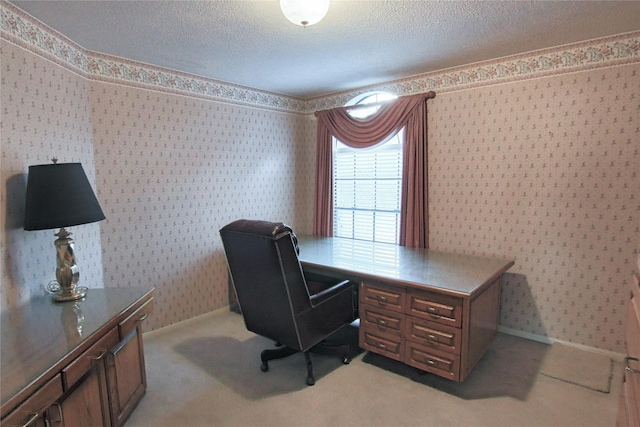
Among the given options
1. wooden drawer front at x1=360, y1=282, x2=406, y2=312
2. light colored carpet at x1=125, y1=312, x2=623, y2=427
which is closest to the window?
wooden drawer front at x1=360, y1=282, x2=406, y2=312

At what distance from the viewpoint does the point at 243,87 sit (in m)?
3.67

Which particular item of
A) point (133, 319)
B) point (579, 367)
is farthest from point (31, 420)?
point (579, 367)

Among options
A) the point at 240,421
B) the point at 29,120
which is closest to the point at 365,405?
the point at 240,421

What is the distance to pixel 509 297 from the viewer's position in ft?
10.0

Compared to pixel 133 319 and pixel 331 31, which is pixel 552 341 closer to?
pixel 331 31

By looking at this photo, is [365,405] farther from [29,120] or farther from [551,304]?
[29,120]

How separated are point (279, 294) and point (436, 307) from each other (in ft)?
3.29

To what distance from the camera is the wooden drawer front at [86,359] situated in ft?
4.65

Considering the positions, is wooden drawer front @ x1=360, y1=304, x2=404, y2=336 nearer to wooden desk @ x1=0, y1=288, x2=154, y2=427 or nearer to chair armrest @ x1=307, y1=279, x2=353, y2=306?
chair armrest @ x1=307, y1=279, x2=353, y2=306

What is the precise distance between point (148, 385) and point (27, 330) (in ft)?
3.32

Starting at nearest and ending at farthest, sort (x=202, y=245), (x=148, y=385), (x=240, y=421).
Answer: (x=240, y=421)
(x=148, y=385)
(x=202, y=245)

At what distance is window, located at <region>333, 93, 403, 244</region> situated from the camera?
3.74 meters

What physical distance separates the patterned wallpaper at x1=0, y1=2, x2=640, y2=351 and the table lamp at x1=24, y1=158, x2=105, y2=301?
0.61 feet

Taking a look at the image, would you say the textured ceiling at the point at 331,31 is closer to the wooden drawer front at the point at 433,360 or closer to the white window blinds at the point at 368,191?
the white window blinds at the point at 368,191
